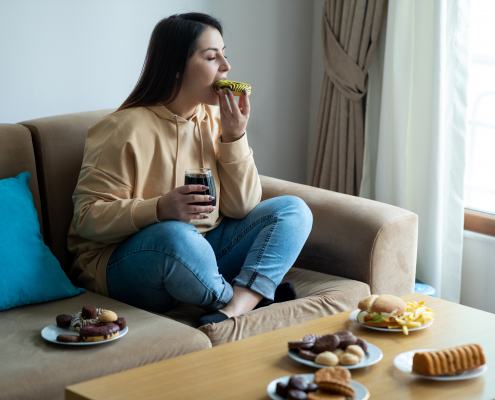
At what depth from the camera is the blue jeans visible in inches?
61.8

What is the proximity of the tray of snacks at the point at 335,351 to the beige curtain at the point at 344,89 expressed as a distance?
176cm

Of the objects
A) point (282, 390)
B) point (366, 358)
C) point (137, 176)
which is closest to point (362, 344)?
point (366, 358)

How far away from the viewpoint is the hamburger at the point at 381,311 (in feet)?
4.25

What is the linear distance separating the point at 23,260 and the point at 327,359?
0.90 metres

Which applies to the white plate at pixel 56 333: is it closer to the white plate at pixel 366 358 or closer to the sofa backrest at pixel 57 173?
the white plate at pixel 366 358

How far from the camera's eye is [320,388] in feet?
3.25

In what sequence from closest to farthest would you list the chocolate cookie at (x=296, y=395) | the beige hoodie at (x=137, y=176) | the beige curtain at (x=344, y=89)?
the chocolate cookie at (x=296, y=395)
the beige hoodie at (x=137, y=176)
the beige curtain at (x=344, y=89)

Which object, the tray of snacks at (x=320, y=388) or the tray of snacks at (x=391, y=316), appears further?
the tray of snacks at (x=391, y=316)

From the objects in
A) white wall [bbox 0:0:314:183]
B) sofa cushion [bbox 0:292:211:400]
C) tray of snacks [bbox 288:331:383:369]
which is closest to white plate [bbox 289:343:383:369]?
tray of snacks [bbox 288:331:383:369]

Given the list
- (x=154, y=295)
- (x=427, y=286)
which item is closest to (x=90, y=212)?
(x=154, y=295)

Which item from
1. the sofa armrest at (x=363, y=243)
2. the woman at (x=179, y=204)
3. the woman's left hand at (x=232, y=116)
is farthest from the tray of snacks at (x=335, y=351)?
the woman's left hand at (x=232, y=116)

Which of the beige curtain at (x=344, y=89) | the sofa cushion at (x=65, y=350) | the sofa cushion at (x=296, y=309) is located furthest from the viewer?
the beige curtain at (x=344, y=89)

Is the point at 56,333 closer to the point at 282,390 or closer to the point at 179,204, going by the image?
the point at 179,204

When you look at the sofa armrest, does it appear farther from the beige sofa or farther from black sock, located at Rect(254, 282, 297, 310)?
black sock, located at Rect(254, 282, 297, 310)
